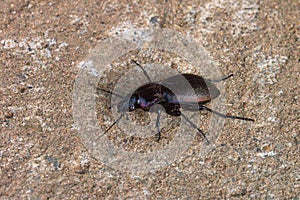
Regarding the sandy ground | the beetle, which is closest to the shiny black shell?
the beetle

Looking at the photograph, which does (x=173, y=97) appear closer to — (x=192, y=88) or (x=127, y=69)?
(x=192, y=88)

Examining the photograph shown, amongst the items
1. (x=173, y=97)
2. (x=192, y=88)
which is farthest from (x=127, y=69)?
(x=192, y=88)

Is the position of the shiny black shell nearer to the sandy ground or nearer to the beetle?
the beetle

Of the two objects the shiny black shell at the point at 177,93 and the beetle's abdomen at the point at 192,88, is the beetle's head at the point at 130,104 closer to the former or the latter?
the shiny black shell at the point at 177,93

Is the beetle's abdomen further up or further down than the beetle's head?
further up

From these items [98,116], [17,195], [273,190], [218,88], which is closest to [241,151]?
[273,190]

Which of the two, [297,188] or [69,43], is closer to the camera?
[297,188]

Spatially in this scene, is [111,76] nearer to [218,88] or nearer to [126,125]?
[126,125]
